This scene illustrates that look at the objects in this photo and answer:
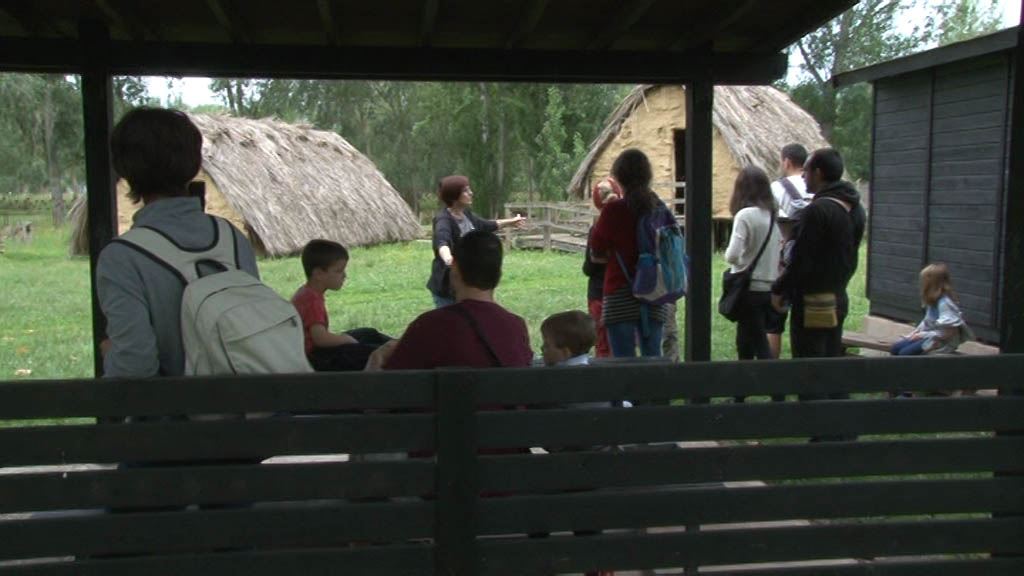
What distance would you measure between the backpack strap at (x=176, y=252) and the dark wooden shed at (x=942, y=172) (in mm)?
6820

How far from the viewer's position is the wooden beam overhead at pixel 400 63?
186 inches

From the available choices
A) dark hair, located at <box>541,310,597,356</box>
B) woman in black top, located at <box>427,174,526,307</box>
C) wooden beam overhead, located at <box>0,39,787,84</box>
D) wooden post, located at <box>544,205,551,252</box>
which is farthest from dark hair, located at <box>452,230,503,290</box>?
wooden post, located at <box>544,205,551,252</box>

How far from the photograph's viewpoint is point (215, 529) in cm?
251

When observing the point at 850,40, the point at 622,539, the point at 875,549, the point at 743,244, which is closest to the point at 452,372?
the point at 622,539

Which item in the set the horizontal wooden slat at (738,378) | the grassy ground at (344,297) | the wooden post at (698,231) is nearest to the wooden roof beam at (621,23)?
the wooden post at (698,231)

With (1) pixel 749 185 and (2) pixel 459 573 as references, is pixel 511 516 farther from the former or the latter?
(1) pixel 749 185

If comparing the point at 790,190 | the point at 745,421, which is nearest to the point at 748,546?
the point at 745,421

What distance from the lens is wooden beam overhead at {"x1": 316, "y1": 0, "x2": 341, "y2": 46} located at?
428 centimetres

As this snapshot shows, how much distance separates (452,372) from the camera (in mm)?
2537

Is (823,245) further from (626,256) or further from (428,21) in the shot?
(428,21)

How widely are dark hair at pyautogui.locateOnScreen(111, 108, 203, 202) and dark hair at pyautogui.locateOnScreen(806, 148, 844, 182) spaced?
395 cm

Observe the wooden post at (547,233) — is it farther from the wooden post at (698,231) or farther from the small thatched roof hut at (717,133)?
the wooden post at (698,231)

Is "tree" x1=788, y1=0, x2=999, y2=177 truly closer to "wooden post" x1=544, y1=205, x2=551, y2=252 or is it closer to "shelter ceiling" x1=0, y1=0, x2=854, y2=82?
"wooden post" x1=544, y1=205, x2=551, y2=252

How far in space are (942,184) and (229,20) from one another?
7.78 m
